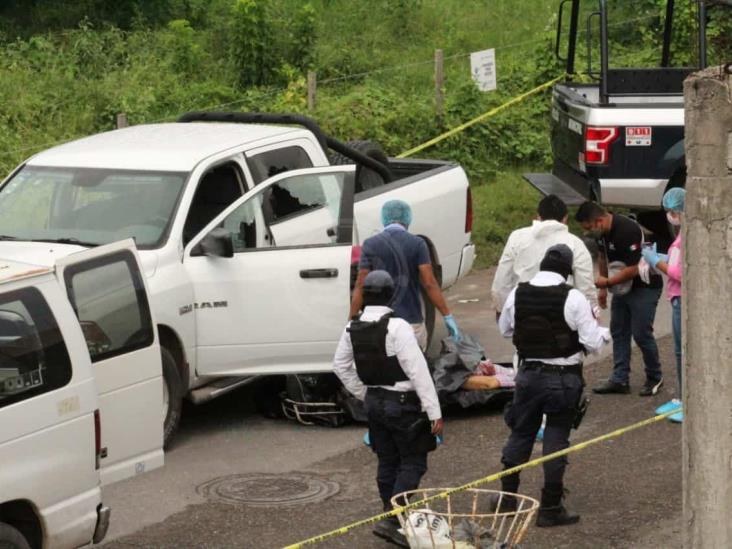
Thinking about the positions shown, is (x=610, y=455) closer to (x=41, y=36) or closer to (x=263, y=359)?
(x=263, y=359)

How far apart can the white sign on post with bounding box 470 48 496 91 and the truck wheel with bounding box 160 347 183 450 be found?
1033 cm

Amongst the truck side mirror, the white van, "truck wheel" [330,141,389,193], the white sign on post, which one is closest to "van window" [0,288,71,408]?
the white van

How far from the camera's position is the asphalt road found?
323 inches

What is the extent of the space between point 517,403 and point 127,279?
2.28 m

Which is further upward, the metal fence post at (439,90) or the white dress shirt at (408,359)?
the white dress shirt at (408,359)

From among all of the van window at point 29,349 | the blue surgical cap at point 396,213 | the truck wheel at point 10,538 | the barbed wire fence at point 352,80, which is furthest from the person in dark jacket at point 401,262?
the barbed wire fence at point 352,80

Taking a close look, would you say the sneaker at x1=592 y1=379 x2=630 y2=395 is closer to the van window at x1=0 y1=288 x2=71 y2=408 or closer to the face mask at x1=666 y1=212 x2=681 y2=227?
the face mask at x1=666 y1=212 x2=681 y2=227

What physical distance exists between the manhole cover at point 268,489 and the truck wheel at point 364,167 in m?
3.56

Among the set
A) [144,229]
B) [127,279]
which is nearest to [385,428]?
[127,279]

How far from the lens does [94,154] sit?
34.8 feet

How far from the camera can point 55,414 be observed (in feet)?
22.3

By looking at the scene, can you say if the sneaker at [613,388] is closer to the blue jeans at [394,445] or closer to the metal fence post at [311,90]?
the blue jeans at [394,445]

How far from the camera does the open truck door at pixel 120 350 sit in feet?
25.1

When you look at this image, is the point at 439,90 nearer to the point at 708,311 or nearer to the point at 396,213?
the point at 396,213
